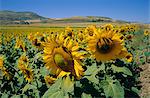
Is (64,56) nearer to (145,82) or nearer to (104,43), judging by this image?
(104,43)

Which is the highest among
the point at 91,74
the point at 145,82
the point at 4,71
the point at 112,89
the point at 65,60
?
the point at 65,60

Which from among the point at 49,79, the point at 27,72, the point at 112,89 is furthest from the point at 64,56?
the point at 27,72

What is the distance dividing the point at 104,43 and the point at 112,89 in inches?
23.7

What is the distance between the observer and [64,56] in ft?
10.2

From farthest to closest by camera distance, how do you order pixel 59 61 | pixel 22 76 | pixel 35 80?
1. pixel 22 76
2. pixel 35 80
3. pixel 59 61

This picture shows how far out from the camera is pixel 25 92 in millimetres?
5051

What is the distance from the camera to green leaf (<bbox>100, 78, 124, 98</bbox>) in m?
3.31

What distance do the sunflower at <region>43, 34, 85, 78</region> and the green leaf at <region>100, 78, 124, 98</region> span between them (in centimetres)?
41

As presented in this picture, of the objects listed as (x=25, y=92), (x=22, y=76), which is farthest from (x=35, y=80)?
(x=22, y=76)

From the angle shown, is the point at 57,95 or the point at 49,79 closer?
the point at 57,95

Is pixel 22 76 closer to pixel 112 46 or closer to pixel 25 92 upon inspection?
pixel 25 92

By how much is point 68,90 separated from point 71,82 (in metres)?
0.10

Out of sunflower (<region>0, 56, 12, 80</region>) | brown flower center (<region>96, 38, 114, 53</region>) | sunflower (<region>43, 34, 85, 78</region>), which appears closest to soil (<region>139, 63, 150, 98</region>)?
sunflower (<region>0, 56, 12, 80</region>)

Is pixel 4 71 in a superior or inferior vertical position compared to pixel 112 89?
inferior
